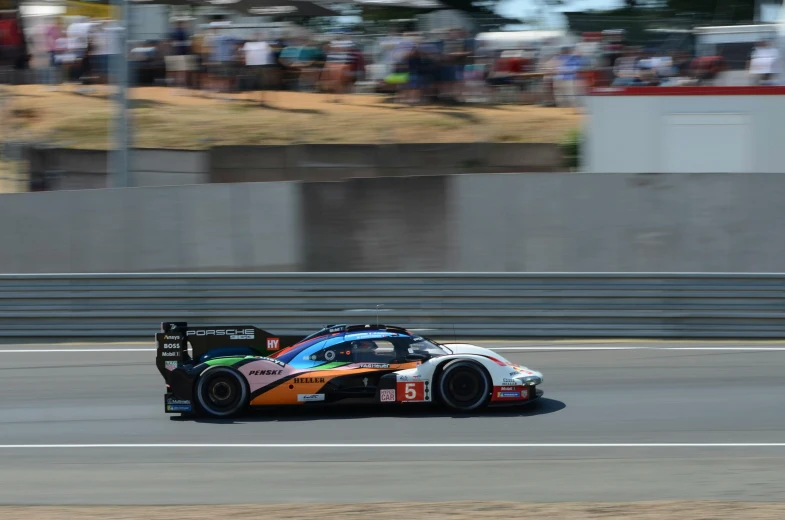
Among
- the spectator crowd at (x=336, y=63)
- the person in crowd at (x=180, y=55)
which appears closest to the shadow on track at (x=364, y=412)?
the spectator crowd at (x=336, y=63)

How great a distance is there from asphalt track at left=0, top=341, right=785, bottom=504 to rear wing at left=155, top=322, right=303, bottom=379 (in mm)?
596

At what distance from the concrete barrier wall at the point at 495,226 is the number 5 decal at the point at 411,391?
270 inches

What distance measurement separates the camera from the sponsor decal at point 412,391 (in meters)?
9.07

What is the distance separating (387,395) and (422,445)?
3.32 ft

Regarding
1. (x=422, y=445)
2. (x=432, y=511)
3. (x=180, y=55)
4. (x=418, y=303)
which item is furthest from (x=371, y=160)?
(x=432, y=511)

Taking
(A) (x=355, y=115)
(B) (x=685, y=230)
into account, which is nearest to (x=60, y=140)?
(A) (x=355, y=115)

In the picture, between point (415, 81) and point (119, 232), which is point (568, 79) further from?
point (119, 232)

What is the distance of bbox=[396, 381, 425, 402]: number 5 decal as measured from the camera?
907 centimetres

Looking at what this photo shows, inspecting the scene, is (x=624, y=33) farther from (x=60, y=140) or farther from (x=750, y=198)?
(x=60, y=140)

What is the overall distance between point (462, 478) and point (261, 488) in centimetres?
148

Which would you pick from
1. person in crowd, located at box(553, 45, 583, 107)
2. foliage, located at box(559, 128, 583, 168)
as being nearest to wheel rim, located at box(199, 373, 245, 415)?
foliage, located at box(559, 128, 583, 168)

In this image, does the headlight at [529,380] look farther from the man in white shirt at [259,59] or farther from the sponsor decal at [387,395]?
the man in white shirt at [259,59]

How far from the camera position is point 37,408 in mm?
9844

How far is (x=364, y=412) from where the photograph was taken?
935 cm
